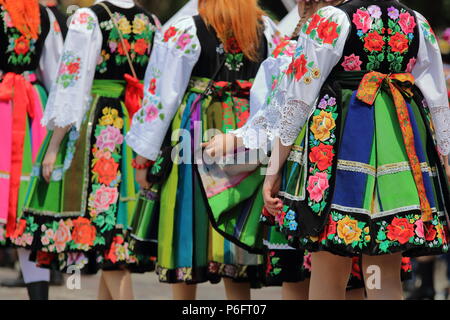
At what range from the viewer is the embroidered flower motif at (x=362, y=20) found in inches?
132

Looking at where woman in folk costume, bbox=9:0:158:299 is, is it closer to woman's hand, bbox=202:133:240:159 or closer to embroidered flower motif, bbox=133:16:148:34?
embroidered flower motif, bbox=133:16:148:34

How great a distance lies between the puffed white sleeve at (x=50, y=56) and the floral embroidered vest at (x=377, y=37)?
2087mm

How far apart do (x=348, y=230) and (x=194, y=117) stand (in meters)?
1.28

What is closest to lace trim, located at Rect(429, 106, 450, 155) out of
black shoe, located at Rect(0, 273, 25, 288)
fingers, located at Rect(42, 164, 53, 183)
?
fingers, located at Rect(42, 164, 53, 183)

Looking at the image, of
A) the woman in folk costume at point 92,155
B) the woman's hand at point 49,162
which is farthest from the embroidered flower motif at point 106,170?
the woman's hand at point 49,162

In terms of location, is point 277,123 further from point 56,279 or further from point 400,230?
point 56,279

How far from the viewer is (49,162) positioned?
4676 mm

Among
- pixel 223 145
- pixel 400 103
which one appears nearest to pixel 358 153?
pixel 400 103

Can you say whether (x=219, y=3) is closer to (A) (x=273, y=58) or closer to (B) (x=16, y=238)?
(A) (x=273, y=58)

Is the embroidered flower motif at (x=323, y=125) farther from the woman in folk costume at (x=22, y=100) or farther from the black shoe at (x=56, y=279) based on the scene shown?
the black shoe at (x=56, y=279)

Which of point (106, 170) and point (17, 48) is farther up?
point (17, 48)

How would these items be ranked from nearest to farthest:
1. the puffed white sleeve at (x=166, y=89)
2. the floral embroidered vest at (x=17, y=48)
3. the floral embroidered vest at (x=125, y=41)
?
1. the puffed white sleeve at (x=166, y=89)
2. the floral embroidered vest at (x=125, y=41)
3. the floral embroidered vest at (x=17, y=48)

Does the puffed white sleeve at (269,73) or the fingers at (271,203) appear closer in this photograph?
the fingers at (271,203)
